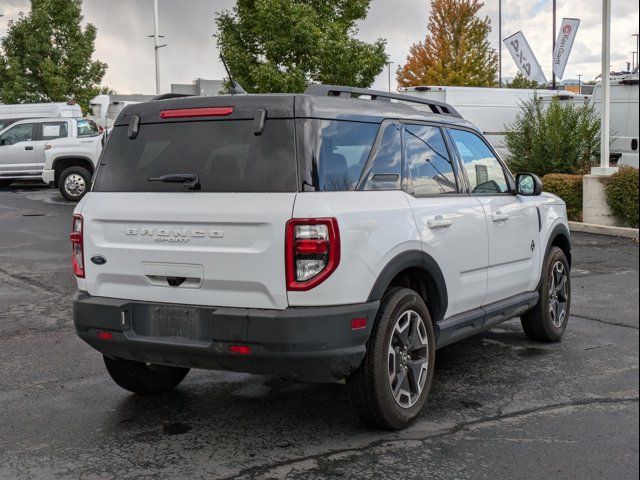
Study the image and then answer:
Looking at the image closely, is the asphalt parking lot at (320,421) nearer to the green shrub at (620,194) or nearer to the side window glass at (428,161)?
the side window glass at (428,161)

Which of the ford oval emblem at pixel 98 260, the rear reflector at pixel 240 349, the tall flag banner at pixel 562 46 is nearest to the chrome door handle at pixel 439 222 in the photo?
the rear reflector at pixel 240 349

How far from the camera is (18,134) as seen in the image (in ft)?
80.7

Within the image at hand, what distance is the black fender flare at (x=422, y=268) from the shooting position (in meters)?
4.49

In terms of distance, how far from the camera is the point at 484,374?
19.6 feet

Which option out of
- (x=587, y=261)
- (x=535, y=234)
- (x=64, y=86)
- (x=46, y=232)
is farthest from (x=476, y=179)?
(x=64, y=86)

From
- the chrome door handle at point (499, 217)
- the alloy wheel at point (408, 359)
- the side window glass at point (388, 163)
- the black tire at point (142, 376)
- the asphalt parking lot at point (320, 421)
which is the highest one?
the side window glass at point (388, 163)

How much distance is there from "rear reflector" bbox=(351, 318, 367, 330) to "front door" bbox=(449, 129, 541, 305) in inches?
64.3

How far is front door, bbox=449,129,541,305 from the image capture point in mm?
5801

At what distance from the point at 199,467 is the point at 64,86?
37.4 metres

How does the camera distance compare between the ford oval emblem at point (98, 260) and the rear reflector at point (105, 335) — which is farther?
the ford oval emblem at point (98, 260)

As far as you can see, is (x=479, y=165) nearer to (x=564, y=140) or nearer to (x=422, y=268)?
(x=422, y=268)

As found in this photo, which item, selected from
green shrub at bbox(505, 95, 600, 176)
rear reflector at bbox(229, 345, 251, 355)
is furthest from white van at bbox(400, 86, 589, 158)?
rear reflector at bbox(229, 345, 251, 355)

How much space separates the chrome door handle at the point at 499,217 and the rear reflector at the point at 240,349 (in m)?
2.28

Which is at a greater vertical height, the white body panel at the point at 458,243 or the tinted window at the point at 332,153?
the tinted window at the point at 332,153
